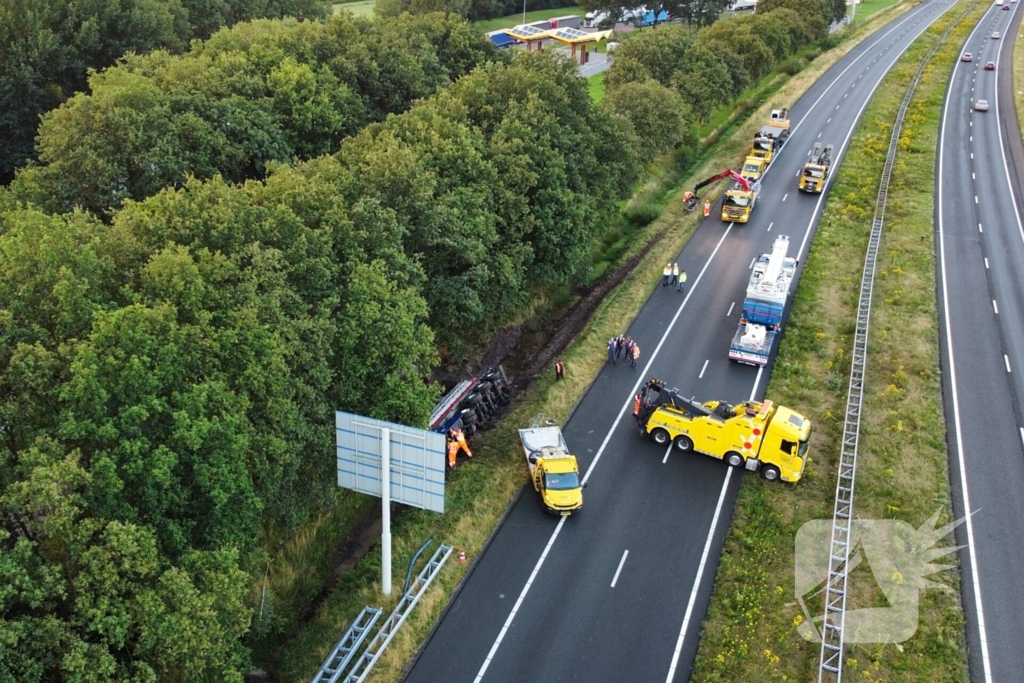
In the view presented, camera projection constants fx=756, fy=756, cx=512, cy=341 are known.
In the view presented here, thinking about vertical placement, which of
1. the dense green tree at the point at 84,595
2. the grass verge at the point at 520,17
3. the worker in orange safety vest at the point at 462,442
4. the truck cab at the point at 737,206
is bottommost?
the worker in orange safety vest at the point at 462,442

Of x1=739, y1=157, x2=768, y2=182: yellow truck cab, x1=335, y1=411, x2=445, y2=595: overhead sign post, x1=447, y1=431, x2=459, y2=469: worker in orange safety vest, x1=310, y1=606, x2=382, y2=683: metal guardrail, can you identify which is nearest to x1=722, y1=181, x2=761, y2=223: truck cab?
x1=739, y1=157, x2=768, y2=182: yellow truck cab

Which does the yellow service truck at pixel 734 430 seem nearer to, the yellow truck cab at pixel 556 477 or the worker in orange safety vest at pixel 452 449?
the yellow truck cab at pixel 556 477

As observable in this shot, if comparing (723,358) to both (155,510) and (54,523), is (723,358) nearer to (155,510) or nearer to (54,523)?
(155,510)

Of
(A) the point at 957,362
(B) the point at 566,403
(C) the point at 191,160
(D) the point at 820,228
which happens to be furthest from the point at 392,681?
(D) the point at 820,228

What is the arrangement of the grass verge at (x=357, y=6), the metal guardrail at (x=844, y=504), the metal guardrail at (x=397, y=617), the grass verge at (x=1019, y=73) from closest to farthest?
1. the metal guardrail at (x=397, y=617)
2. the metal guardrail at (x=844, y=504)
3. the grass verge at (x=1019, y=73)
4. the grass verge at (x=357, y=6)

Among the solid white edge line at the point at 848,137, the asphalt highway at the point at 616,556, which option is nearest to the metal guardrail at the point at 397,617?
the asphalt highway at the point at 616,556
